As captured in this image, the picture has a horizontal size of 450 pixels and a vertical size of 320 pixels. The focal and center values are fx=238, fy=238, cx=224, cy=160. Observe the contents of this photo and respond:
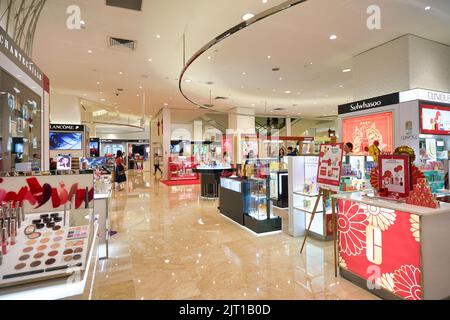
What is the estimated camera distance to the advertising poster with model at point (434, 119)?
4414mm

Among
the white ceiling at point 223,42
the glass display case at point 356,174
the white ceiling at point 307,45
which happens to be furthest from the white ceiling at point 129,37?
the glass display case at point 356,174

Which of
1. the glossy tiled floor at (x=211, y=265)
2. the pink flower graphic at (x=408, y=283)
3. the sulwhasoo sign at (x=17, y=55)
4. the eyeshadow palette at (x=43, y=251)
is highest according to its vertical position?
the sulwhasoo sign at (x=17, y=55)

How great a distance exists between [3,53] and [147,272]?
2.76 metres

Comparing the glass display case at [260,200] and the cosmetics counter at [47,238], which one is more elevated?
the cosmetics counter at [47,238]

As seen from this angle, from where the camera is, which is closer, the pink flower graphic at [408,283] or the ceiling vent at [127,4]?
the pink flower graphic at [408,283]

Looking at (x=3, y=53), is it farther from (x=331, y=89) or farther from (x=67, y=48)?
(x=331, y=89)

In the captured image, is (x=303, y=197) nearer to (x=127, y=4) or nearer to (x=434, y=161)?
(x=434, y=161)

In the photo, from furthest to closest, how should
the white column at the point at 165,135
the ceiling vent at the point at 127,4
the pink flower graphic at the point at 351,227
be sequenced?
1. the white column at the point at 165,135
2. the ceiling vent at the point at 127,4
3. the pink flower graphic at the point at 351,227

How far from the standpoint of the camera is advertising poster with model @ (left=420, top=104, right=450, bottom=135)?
4.41 meters

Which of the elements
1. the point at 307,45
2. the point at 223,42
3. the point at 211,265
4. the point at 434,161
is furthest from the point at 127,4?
the point at 434,161

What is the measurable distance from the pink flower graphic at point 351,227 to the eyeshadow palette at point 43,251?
8.92 feet

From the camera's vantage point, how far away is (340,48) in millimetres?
5543

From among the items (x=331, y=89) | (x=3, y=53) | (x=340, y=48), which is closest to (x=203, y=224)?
(x=3, y=53)

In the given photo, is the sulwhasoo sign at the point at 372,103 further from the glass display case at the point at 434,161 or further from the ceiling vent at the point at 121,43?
the ceiling vent at the point at 121,43
